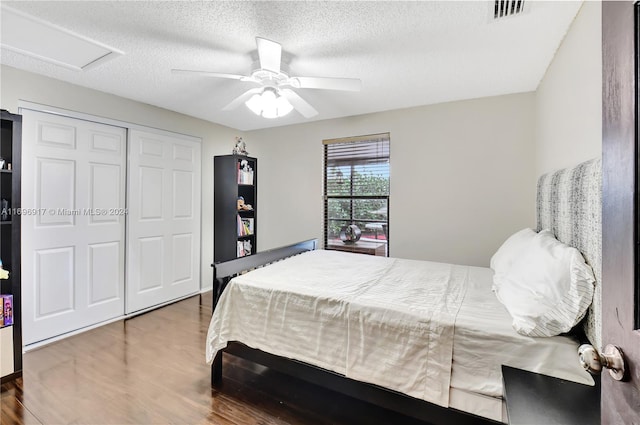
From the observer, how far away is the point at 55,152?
2641 mm

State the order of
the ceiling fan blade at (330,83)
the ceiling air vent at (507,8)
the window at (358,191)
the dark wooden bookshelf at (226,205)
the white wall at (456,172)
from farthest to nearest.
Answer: the dark wooden bookshelf at (226,205)
the window at (358,191)
the white wall at (456,172)
the ceiling fan blade at (330,83)
the ceiling air vent at (507,8)

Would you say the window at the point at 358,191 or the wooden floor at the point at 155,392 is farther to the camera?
the window at the point at 358,191

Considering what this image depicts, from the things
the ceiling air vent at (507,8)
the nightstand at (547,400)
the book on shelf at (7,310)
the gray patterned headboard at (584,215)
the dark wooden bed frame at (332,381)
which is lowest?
the dark wooden bed frame at (332,381)

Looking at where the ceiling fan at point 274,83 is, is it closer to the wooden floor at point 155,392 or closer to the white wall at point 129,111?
the white wall at point 129,111

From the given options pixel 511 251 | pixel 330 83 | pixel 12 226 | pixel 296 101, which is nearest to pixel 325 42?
pixel 330 83

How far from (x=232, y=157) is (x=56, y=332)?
97.6 inches

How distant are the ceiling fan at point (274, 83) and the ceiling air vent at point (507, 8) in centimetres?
84

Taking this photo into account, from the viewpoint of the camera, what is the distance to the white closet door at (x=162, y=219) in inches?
128

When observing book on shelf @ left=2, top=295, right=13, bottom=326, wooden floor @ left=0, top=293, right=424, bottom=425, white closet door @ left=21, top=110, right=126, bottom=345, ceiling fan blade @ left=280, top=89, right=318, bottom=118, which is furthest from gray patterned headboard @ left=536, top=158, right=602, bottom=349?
white closet door @ left=21, top=110, right=126, bottom=345

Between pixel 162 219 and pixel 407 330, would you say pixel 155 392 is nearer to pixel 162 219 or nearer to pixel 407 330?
pixel 407 330

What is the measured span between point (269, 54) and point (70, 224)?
2508mm

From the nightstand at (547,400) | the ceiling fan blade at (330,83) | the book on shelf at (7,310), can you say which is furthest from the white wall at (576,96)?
the book on shelf at (7,310)

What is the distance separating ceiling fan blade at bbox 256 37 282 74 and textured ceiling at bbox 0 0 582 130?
16 centimetres

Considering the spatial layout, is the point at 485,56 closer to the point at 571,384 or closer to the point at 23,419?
the point at 571,384
